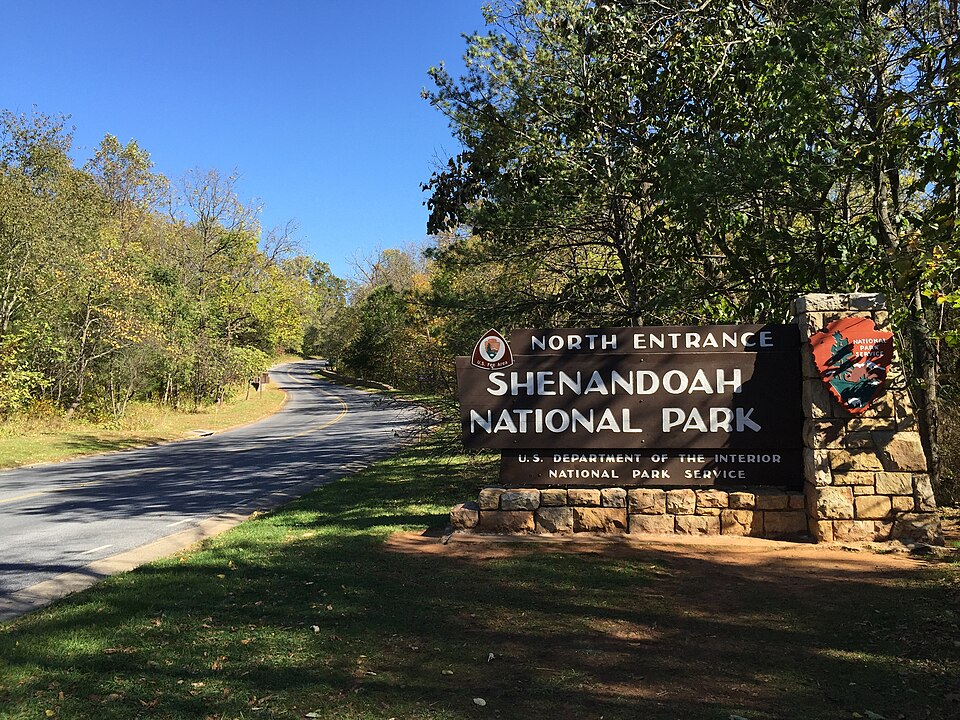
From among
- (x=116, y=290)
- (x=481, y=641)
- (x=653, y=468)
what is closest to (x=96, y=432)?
(x=116, y=290)

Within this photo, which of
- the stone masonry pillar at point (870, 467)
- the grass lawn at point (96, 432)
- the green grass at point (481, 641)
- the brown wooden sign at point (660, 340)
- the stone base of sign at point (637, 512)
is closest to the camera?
the green grass at point (481, 641)

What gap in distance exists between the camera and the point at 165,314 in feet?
110

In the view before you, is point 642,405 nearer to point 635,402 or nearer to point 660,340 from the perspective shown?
point 635,402

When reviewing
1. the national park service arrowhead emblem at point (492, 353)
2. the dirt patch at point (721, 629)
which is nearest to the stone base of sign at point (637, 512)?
the dirt patch at point (721, 629)

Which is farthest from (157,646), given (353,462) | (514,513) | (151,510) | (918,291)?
(353,462)

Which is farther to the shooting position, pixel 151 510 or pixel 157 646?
pixel 151 510

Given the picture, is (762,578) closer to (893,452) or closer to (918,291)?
(893,452)

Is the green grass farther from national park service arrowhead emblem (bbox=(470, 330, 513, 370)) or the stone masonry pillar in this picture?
national park service arrowhead emblem (bbox=(470, 330, 513, 370))

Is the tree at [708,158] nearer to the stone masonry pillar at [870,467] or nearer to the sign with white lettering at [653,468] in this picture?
the stone masonry pillar at [870,467]

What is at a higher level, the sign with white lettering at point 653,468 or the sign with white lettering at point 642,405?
the sign with white lettering at point 642,405

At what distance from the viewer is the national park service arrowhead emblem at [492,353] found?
28.8ft

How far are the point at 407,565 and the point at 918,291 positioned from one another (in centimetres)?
639

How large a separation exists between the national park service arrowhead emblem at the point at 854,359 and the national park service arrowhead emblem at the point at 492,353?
11.4ft

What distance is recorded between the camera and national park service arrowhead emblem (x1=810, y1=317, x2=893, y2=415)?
25.4 feet
